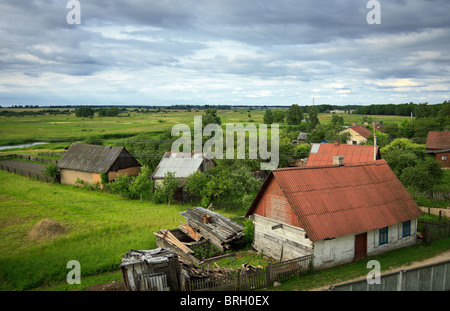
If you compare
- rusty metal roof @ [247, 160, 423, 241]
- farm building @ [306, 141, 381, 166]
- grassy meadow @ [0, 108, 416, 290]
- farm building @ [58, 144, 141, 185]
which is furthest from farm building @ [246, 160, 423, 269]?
farm building @ [58, 144, 141, 185]

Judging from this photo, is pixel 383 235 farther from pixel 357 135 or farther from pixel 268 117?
pixel 268 117

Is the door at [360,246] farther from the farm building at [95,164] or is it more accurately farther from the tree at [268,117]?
the tree at [268,117]

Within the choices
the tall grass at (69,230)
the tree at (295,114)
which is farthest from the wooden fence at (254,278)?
the tree at (295,114)

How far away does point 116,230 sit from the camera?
22344 mm

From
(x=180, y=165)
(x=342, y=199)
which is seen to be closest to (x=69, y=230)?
(x=180, y=165)

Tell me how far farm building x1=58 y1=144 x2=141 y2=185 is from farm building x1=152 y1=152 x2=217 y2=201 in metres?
7.56

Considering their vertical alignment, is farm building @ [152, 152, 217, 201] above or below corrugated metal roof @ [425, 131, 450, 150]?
below

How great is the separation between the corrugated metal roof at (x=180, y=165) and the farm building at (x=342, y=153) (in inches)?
475

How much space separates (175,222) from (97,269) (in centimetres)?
840

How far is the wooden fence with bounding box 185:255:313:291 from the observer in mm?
12992

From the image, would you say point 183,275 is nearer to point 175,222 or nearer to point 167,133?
point 175,222

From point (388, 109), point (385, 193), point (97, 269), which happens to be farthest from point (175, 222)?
point (388, 109)

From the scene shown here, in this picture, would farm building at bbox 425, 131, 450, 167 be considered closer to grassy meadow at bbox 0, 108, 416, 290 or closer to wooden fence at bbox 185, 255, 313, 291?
grassy meadow at bbox 0, 108, 416, 290

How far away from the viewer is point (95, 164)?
3966 centimetres
